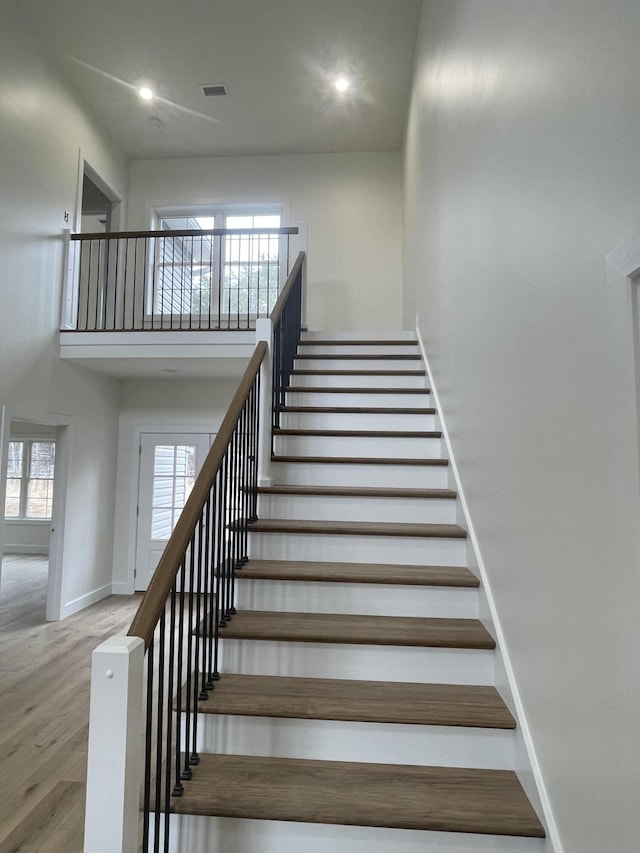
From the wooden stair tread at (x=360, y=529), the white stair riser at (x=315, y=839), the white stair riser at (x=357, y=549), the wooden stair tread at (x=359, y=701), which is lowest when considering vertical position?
the white stair riser at (x=315, y=839)

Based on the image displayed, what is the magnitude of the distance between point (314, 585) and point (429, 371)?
2.07m

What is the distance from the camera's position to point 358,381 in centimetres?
400

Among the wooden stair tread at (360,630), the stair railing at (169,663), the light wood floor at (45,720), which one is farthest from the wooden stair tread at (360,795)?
the light wood floor at (45,720)

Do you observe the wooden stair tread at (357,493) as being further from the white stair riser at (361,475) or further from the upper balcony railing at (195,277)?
the upper balcony railing at (195,277)

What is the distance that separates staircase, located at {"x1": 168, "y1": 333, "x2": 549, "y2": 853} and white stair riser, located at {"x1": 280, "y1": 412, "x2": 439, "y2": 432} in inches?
17.4

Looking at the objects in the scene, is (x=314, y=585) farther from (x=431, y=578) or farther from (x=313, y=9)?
(x=313, y=9)

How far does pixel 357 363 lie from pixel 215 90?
353cm

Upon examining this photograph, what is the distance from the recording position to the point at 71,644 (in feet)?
14.0

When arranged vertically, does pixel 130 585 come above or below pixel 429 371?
below

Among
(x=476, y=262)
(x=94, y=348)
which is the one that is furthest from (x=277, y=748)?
(x=94, y=348)

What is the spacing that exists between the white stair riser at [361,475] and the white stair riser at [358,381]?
1050 millimetres

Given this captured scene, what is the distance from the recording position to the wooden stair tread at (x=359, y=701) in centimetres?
176

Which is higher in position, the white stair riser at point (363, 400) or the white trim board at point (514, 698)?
the white stair riser at point (363, 400)

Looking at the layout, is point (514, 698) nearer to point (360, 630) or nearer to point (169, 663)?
point (360, 630)
